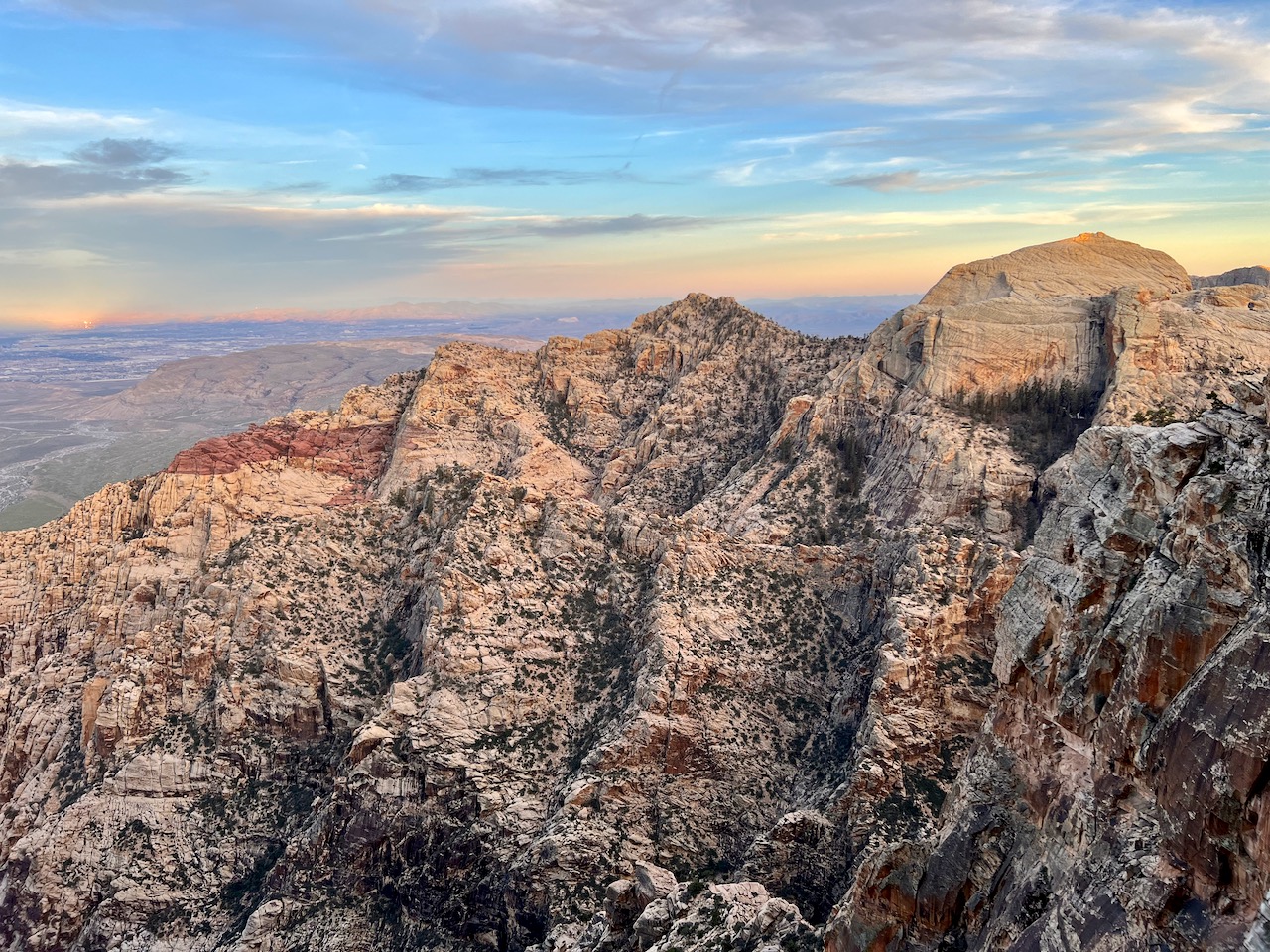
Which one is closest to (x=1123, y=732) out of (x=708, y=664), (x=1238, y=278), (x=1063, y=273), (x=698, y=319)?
(x=708, y=664)

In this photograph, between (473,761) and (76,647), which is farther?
(76,647)

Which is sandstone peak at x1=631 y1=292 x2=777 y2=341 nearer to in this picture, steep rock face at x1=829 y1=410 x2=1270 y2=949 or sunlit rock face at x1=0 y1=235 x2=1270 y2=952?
sunlit rock face at x1=0 y1=235 x2=1270 y2=952

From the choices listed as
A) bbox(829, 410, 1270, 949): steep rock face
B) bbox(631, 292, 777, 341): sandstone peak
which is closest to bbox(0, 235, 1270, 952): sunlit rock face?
bbox(829, 410, 1270, 949): steep rock face

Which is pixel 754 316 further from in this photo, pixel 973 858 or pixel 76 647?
Answer: pixel 973 858

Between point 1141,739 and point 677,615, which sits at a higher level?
point 1141,739

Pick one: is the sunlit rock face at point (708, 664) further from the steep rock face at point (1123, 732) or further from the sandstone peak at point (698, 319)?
the sandstone peak at point (698, 319)

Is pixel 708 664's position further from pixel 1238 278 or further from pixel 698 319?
pixel 1238 278

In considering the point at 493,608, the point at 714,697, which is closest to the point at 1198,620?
the point at 714,697
